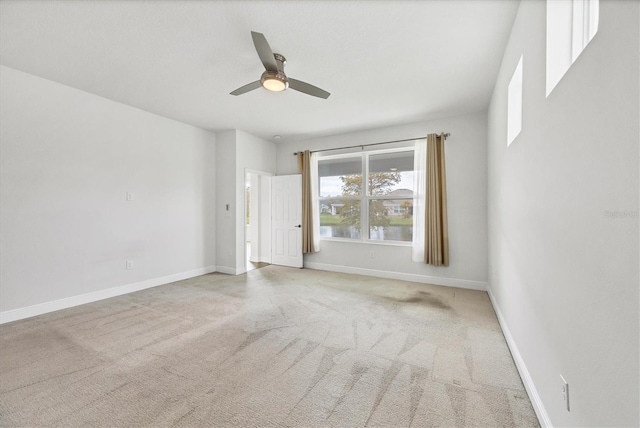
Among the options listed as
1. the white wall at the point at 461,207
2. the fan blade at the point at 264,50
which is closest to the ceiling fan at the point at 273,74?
the fan blade at the point at 264,50

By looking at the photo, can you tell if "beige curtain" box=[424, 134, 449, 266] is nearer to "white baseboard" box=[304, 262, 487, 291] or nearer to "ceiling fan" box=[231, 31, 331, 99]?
"white baseboard" box=[304, 262, 487, 291]

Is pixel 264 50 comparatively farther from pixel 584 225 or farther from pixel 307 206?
pixel 307 206

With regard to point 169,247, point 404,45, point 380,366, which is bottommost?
point 380,366

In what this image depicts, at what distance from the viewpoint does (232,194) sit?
4984mm

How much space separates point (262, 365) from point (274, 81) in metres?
2.41

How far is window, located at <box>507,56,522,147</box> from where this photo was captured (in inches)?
88.2

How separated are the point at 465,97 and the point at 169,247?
16.3ft

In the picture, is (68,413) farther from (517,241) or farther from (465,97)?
(465,97)

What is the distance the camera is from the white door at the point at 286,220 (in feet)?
18.1

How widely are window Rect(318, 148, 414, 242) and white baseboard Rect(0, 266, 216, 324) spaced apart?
2841mm

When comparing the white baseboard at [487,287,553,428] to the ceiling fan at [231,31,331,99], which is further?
the ceiling fan at [231,31,331,99]

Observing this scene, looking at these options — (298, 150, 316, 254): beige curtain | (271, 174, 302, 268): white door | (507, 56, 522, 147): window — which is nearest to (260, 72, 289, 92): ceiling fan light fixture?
(507, 56, 522, 147): window

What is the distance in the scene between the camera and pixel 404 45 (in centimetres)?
240

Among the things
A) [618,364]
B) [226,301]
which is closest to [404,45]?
[618,364]
